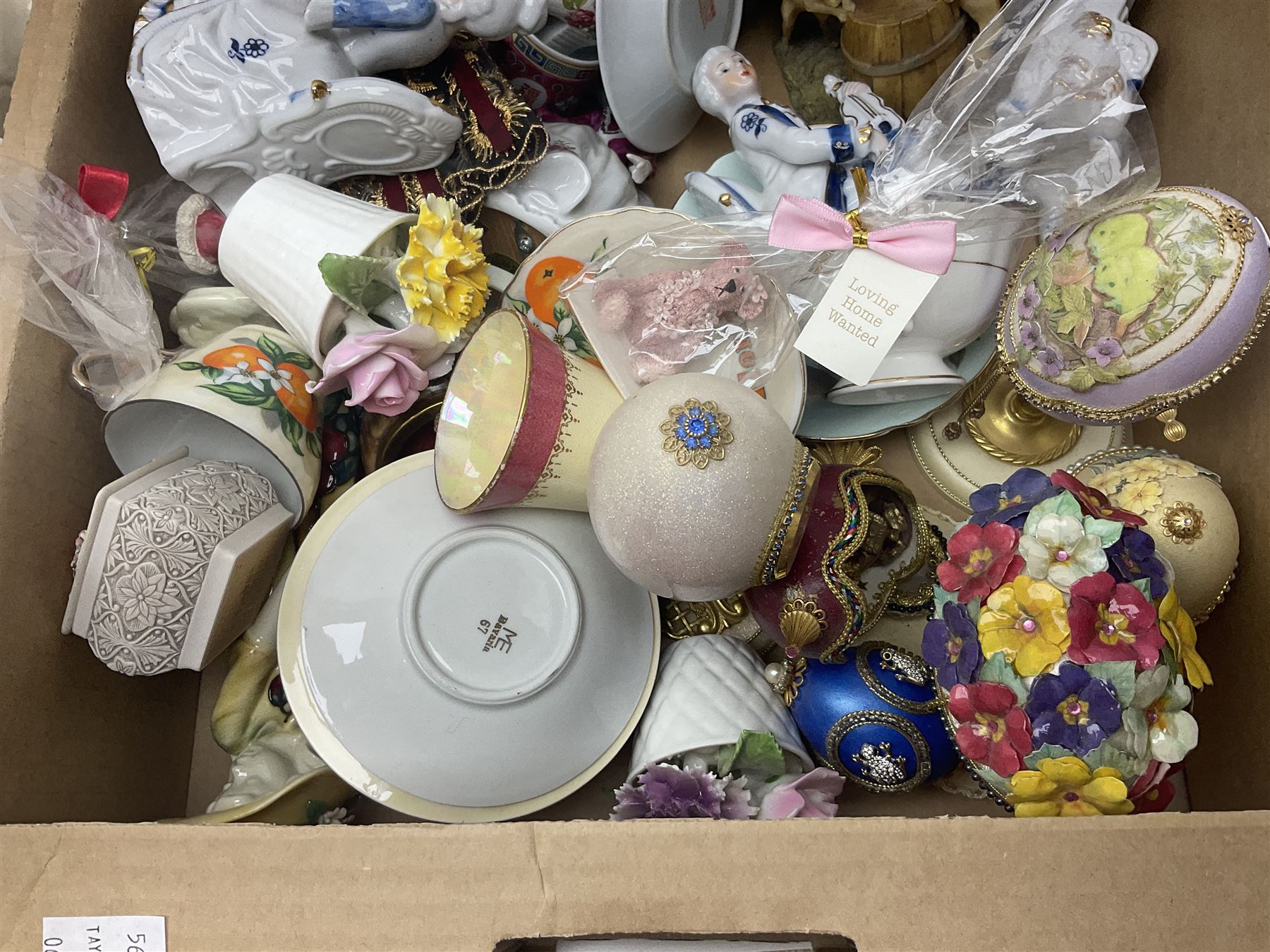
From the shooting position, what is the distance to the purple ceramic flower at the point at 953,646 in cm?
67

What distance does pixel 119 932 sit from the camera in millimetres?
652

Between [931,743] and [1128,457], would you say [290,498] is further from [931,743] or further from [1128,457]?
[1128,457]

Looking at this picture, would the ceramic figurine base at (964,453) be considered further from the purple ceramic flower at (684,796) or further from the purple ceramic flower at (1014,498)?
the purple ceramic flower at (684,796)

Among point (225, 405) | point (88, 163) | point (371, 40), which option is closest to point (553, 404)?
point (225, 405)

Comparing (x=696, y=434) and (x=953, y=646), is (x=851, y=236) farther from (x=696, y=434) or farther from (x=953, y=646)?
(x=953, y=646)

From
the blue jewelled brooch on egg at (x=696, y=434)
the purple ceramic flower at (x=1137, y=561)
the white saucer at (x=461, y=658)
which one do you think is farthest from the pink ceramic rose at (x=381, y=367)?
the purple ceramic flower at (x=1137, y=561)

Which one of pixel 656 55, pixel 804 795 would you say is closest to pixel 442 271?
pixel 656 55

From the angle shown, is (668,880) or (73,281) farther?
(73,281)

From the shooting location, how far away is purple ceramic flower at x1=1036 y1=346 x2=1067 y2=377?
83 cm

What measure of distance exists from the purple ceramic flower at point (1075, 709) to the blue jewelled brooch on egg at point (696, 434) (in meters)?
0.29

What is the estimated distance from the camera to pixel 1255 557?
32.8 inches

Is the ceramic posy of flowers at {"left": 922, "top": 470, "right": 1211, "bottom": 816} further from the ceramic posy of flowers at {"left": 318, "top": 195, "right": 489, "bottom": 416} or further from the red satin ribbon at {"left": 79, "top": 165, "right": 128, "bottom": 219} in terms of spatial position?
the red satin ribbon at {"left": 79, "top": 165, "right": 128, "bottom": 219}

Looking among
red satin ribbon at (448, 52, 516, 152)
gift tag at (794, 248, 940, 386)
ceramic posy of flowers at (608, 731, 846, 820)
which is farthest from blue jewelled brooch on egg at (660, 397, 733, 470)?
red satin ribbon at (448, 52, 516, 152)

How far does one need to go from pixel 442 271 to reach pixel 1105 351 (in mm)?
623
